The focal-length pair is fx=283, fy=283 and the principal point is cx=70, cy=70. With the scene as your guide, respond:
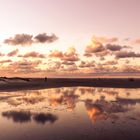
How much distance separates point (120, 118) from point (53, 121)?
19.5ft

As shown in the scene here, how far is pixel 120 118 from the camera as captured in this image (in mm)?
24609

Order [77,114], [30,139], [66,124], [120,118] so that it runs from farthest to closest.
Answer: [77,114], [120,118], [66,124], [30,139]

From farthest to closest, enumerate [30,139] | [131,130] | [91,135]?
[131,130] → [91,135] → [30,139]

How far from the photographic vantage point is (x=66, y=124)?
21828 mm

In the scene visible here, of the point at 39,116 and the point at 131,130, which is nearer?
the point at 131,130

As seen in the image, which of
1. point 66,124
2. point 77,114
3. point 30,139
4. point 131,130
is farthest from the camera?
point 77,114

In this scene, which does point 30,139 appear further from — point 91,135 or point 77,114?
point 77,114

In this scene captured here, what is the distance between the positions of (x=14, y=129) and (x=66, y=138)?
4.75m

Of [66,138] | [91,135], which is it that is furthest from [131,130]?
[66,138]

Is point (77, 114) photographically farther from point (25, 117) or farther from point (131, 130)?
point (131, 130)

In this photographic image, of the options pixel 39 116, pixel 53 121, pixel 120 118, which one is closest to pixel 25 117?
pixel 39 116

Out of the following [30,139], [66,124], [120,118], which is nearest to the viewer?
[30,139]

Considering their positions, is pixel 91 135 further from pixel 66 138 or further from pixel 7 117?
pixel 7 117

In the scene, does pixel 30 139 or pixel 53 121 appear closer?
pixel 30 139
